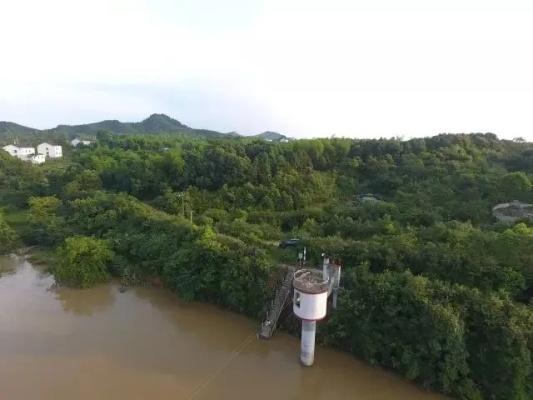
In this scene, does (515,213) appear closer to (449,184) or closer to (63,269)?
(449,184)

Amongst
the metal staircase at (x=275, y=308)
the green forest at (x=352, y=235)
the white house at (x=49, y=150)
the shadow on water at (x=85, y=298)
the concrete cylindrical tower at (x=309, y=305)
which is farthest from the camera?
the white house at (x=49, y=150)

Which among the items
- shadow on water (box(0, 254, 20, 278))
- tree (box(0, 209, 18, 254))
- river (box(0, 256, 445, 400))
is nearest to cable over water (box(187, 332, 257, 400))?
river (box(0, 256, 445, 400))

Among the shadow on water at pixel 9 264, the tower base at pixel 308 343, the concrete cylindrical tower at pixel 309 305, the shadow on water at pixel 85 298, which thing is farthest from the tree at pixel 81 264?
the tower base at pixel 308 343

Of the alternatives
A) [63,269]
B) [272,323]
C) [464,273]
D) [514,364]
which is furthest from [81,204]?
[514,364]

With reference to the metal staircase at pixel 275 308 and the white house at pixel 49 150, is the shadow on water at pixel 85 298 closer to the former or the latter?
the metal staircase at pixel 275 308

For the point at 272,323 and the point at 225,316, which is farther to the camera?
the point at 225,316

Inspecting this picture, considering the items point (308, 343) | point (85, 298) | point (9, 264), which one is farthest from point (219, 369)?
point (9, 264)
